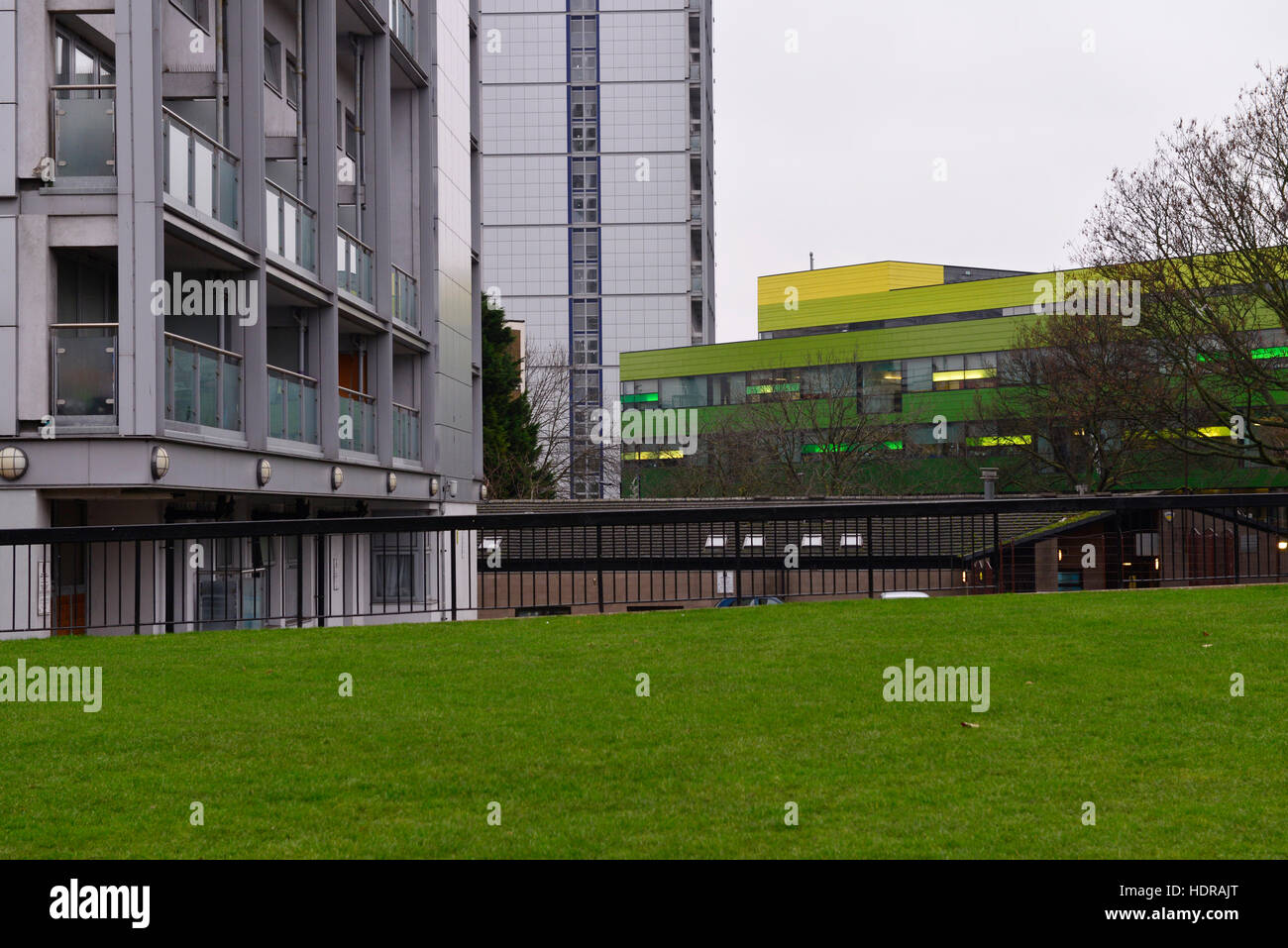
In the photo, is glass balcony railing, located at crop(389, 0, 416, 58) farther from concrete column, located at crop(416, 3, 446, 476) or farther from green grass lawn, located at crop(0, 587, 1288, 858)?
green grass lawn, located at crop(0, 587, 1288, 858)

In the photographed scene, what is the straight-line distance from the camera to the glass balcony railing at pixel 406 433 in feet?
96.1

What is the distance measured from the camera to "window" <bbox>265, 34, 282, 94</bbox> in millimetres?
24859

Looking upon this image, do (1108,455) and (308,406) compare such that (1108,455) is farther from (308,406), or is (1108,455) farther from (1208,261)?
(308,406)

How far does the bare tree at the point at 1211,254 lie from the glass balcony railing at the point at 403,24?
20236 millimetres

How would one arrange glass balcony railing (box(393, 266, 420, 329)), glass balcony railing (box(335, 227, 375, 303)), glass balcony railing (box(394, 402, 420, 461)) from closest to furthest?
glass balcony railing (box(335, 227, 375, 303)) < glass balcony railing (box(394, 402, 420, 461)) < glass balcony railing (box(393, 266, 420, 329))

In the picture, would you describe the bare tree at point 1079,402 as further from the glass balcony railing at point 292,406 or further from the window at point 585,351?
the window at point 585,351

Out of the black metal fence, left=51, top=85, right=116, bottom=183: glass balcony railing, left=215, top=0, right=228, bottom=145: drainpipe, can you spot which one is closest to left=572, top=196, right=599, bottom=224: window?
the black metal fence

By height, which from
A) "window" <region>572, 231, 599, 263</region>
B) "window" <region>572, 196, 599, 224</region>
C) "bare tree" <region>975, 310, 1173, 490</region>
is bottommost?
"bare tree" <region>975, 310, 1173, 490</region>

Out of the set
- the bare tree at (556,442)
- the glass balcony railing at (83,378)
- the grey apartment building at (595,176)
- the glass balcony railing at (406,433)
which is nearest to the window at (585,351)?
the grey apartment building at (595,176)

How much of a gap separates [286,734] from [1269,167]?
31.4m

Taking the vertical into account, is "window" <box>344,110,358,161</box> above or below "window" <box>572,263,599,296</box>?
below

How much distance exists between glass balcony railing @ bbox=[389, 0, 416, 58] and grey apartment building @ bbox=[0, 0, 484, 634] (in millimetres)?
205

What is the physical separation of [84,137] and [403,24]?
1471 centimetres
